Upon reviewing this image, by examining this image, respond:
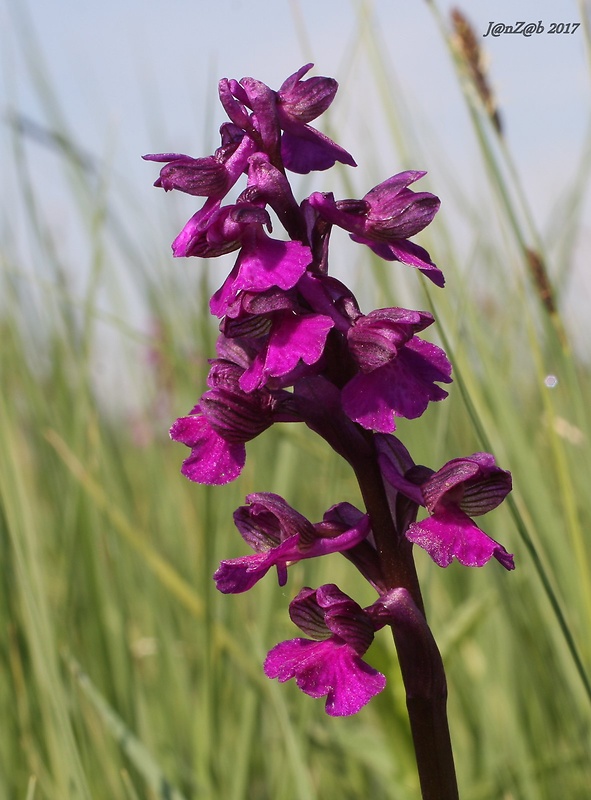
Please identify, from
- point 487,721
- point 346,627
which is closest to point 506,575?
point 487,721

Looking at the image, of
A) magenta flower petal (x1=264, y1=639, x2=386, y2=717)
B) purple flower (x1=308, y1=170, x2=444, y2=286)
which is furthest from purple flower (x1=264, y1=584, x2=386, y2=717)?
purple flower (x1=308, y1=170, x2=444, y2=286)

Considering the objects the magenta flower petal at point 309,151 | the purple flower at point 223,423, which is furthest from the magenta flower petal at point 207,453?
the magenta flower petal at point 309,151

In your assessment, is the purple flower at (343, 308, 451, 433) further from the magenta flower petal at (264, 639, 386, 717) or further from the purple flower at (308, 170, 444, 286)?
the magenta flower petal at (264, 639, 386, 717)

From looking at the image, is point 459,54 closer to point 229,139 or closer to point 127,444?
point 229,139

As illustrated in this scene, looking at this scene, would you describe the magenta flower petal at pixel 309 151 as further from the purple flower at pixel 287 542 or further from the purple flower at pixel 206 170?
the purple flower at pixel 287 542

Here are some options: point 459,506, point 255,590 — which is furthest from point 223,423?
point 255,590

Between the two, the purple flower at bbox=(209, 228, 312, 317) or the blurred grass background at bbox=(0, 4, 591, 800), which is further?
the blurred grass background at bbox=(0, 4, 591, 800)

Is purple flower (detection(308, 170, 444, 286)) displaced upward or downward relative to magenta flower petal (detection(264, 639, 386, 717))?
upward
